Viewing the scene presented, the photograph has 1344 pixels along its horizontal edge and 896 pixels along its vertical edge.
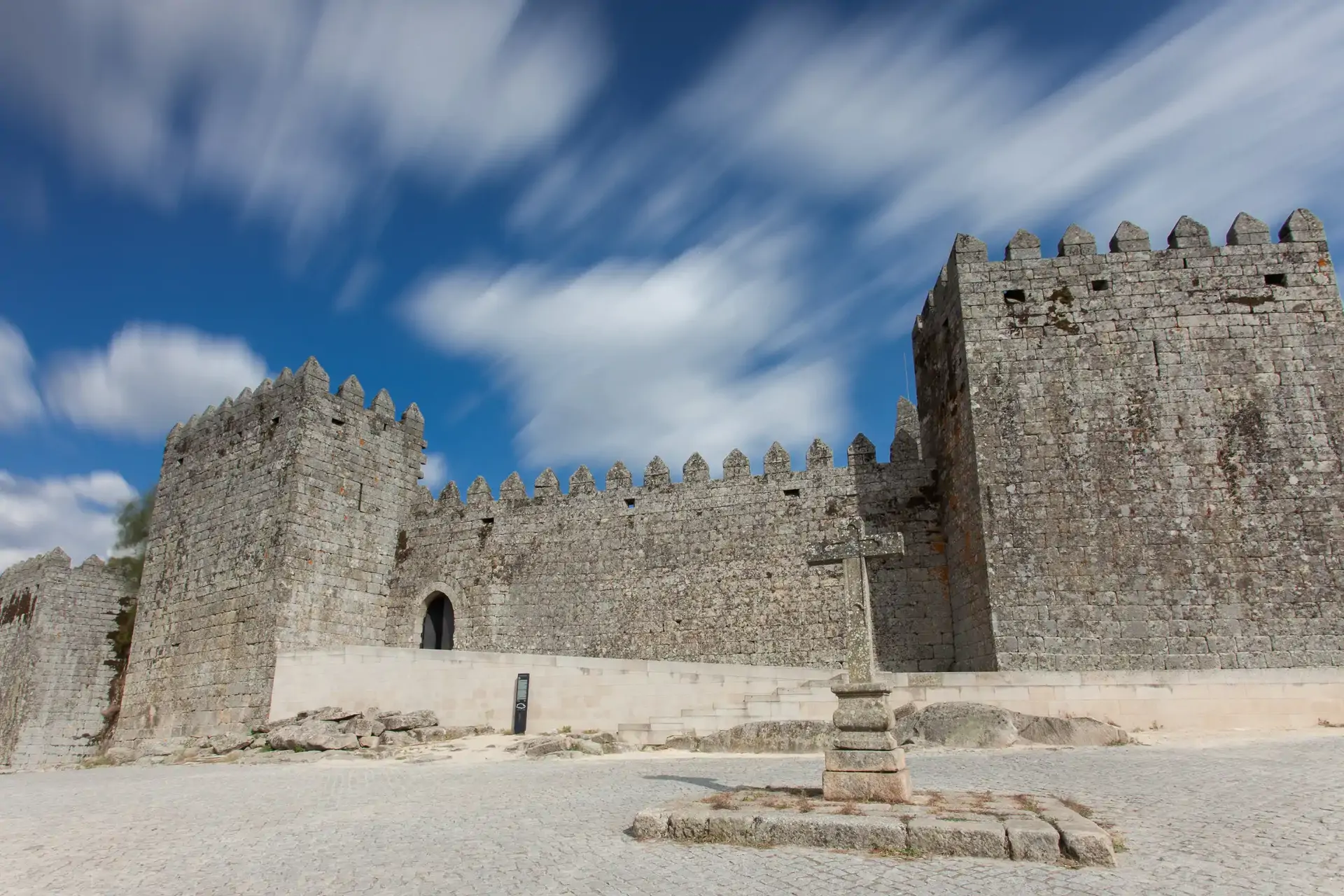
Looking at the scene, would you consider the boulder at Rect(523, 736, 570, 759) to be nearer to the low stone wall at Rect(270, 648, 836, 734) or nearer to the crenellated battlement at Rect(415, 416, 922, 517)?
the low stone wall at Rect(270, 648, 836, 734)

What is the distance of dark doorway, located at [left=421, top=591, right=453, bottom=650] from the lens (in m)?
18.0

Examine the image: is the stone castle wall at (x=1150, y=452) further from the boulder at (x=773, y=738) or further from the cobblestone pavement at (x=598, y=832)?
the boulder at (x=773, y=738)

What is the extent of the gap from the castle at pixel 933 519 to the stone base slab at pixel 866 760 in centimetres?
617

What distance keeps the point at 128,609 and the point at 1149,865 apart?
24.7 meters

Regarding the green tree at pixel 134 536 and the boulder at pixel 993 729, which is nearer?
the boulder at pixel 993 729

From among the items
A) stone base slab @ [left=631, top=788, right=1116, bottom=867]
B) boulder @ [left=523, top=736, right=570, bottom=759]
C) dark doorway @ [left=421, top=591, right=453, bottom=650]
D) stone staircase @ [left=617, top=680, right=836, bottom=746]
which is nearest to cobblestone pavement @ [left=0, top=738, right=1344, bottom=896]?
stone base slab @ [left=631, top=788, right=1116, bottom=867]

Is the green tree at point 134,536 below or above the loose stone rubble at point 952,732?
above

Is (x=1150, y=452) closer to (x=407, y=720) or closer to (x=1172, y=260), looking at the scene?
(x=1172, y=260)

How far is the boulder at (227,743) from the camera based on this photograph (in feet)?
44.5

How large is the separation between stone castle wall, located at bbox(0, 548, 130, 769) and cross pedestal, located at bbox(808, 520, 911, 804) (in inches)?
820

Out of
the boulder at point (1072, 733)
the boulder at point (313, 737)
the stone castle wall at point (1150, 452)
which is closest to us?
the boulder at point (1072, 733)

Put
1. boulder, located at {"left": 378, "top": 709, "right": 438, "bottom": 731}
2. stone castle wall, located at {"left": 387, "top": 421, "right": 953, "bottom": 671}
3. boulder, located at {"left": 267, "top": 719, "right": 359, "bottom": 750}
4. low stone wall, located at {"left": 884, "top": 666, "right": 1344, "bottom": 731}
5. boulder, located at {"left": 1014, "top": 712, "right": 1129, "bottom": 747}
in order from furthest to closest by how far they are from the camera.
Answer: stone castle wall, located at {"left": 387, "top": 421, "right": 953, "bottom": 671}
boulder, located at {"left": 378, "top": 709, "right": 438, "bottom": 731}
boulder, located at {"left": 267, "top": 719, "right": 359, "bottom": 750}
low stone wall, located at {"left": 884, "top": 666, "right": 1344, "bottom": 731}
boulder, located at {"left": 1014, "top": 712, "right": 1129, "bottom": 747}

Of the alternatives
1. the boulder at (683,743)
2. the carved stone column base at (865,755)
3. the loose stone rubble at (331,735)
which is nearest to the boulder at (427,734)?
the loose stone rubble at (331,735)

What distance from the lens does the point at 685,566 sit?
16.3 meters
